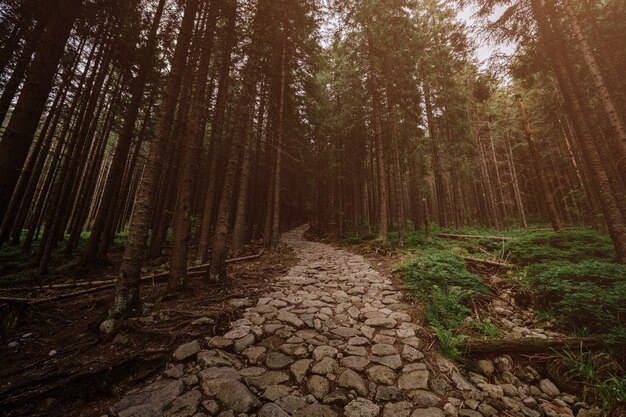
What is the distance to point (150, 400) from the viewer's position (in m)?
2.87

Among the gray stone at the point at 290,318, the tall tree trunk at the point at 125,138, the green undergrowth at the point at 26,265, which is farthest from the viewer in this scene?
the tall tree trunk at the point at 125,138

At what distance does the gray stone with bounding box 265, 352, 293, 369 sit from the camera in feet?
12.1

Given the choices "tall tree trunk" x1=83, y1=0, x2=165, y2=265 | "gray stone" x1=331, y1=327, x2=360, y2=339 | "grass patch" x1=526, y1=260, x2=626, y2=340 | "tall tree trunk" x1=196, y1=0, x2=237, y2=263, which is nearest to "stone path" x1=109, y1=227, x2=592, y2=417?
"gray stone" x1=331, y1=327, x2=360, y2=339

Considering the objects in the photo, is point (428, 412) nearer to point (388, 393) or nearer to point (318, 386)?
point (388, 393)

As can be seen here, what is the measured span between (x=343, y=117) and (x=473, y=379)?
14.3m

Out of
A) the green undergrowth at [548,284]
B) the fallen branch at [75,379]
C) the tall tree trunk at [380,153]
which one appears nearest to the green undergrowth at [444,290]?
the green undergrowth at [548,284]

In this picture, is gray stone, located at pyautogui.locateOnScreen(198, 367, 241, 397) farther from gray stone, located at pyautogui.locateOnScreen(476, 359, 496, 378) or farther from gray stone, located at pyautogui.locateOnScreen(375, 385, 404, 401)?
gray stone, located at pyautogui.locateOnScreen(476, 359, 496, 378)

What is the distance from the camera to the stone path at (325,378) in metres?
2.89

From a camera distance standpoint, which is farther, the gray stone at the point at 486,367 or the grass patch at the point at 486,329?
the grass patch at the point at 486,329

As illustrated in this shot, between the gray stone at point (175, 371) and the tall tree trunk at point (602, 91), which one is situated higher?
the tall tree trunk at point (602, 91)

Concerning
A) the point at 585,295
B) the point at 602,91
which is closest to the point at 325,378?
the point at 585,295

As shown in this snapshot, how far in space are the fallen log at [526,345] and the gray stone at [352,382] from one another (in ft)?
6.58

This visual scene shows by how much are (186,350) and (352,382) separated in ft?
8.35

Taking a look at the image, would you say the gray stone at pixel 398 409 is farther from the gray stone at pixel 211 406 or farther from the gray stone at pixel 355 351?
the gray stone at pixel 211 406
